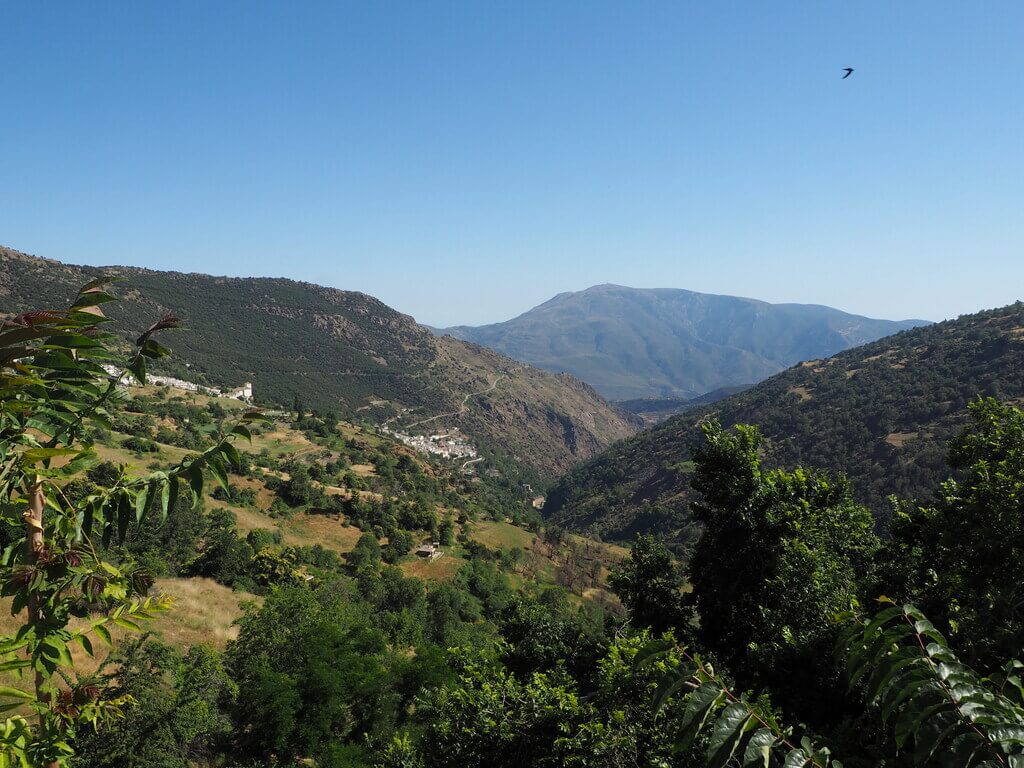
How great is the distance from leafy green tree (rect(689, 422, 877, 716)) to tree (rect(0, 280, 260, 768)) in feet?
38.1

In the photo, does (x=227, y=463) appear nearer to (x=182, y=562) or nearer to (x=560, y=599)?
(x=182, y=562)

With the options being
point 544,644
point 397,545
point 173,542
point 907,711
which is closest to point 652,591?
point 544,644

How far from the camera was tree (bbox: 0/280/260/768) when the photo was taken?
2324 mm

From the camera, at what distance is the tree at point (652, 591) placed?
15219 mm

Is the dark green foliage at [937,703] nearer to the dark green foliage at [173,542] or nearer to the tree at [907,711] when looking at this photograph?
the tree at [907,711]

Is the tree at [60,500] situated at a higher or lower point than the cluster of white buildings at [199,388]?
higher

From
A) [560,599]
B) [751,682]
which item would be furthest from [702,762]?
[560,599]

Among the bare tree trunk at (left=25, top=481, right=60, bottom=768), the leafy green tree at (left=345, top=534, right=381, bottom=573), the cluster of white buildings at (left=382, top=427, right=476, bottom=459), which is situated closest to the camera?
the bare tree trunk at (left=25, top=481, right=60, bottom=768)

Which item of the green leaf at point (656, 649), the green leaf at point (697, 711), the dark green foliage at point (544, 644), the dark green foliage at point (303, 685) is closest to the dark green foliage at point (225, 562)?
the dark green foliage at point (303, 685)

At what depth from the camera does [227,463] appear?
2943 mm

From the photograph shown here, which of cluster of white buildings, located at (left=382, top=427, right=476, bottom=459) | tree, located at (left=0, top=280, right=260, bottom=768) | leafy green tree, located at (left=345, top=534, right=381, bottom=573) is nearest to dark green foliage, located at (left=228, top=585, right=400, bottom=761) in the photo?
tree, located at (left=0, top=280, right=260, bottom=768)

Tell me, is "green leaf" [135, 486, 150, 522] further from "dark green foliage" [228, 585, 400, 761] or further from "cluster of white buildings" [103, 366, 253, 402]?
"cluster of white buildings" [103, 366, 253, 402]

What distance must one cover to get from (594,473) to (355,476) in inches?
3764

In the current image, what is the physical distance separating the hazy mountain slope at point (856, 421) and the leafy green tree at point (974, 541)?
72862 millimetres
